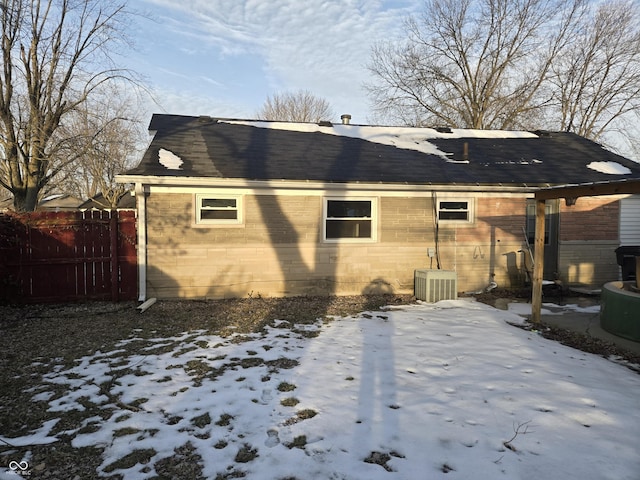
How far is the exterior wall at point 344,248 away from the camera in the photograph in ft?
27.8

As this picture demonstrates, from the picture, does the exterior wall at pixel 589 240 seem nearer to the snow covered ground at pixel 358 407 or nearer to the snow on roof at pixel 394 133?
the snow on roof at pixel 394 133

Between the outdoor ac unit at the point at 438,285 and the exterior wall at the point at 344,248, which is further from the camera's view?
the outdoor ac unit at the point at 438,285

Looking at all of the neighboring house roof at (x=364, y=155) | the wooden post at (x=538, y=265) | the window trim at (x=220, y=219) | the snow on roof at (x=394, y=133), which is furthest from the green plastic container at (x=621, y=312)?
the window trim at (x=220, y=219)

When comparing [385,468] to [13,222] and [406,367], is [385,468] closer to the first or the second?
[406,367]

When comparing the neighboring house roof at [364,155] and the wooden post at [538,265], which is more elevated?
the neighboring house roof at [364,155]

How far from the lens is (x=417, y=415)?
11.6ft

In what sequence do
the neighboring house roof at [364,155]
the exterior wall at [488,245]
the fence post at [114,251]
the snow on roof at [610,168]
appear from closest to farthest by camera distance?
the fence post at [114,251] < the neighboring house roof at [364,155] < the exterior wall at [488,245] < the snow on roof at [610,168]

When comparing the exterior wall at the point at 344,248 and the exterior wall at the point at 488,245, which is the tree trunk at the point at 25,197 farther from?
the exterior wall at the point at 488,245

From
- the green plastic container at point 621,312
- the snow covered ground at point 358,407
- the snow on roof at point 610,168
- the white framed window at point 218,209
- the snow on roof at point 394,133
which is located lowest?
the snow covered ground at point 358,407

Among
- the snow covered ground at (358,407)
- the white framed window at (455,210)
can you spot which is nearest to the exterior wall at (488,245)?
the white framed window at (455,210)

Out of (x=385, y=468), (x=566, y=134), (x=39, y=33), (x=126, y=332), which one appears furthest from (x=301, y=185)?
(x=39, y=33)

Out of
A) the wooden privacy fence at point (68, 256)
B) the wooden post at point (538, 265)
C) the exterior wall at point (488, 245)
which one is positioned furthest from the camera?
the exterior wall at point (488, 245)

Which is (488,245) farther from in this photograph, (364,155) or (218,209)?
(218,209)

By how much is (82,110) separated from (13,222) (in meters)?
10.2
